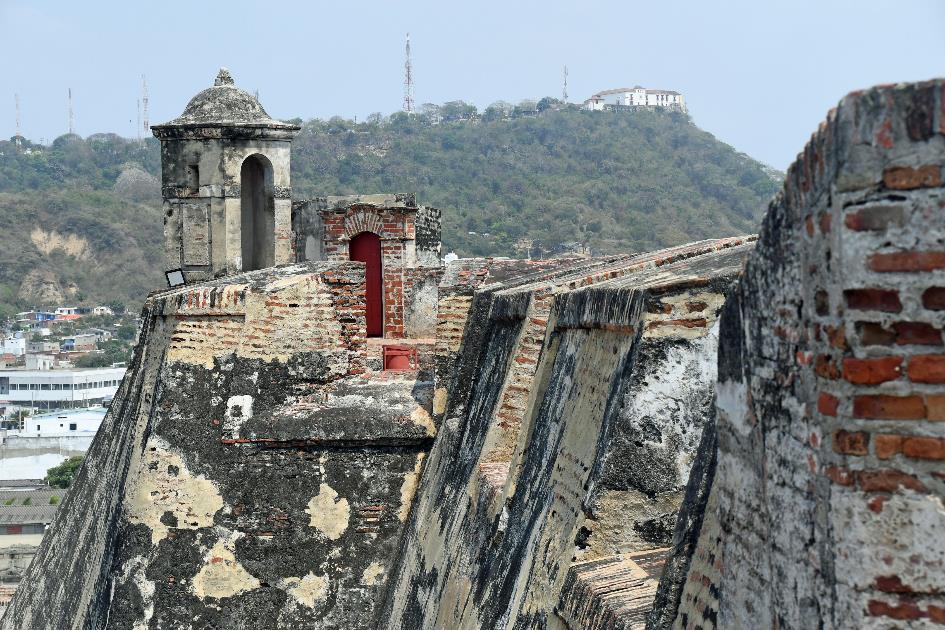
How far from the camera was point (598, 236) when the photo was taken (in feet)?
242

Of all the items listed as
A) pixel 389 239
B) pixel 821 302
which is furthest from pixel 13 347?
pixel 821 302

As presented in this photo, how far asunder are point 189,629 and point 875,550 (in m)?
7.69

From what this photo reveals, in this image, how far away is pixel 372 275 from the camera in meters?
14.5

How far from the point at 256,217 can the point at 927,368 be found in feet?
57.5

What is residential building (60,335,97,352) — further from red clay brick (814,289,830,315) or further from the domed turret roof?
red clay brick (814,289,830,315)

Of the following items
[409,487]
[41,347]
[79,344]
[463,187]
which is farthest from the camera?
[41,347]

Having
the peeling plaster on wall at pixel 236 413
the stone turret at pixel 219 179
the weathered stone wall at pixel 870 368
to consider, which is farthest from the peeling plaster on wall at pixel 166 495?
the stone turret at pixel 219 179

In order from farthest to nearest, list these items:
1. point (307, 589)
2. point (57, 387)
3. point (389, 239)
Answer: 1. point (57, 387)
2. point (389, 239)
3. point (307, 589)

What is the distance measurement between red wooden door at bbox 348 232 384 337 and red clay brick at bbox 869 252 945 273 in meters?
11.3

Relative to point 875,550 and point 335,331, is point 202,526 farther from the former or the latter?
point 875,550

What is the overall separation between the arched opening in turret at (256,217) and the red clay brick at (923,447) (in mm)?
16664

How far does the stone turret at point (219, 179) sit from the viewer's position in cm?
1833

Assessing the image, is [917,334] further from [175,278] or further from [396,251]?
[175,278]

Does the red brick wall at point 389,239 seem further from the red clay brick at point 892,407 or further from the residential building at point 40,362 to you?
the residential building at point 40,362
